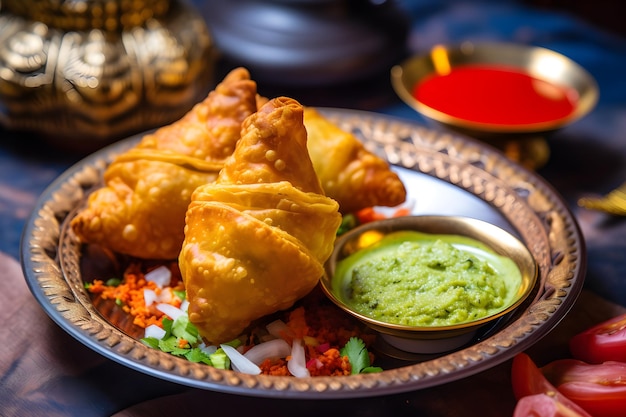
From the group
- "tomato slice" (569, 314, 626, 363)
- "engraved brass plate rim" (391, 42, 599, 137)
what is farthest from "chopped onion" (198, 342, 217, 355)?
"engraved brass plate rim" (391, 42, 599, 137)

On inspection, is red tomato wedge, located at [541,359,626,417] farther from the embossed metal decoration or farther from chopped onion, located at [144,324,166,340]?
chopped onion, located at [144,324,166,340]

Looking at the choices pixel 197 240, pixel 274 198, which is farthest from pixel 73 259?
pixel 274 198

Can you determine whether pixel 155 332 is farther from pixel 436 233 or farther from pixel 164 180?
pixel 436 233

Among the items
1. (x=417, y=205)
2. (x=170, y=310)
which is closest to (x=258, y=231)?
(x=170, y=310)

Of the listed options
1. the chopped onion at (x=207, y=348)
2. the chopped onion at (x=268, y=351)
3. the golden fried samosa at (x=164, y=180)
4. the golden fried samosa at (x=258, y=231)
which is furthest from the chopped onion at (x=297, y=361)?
the golden fried samosa at (x=164, y=180)

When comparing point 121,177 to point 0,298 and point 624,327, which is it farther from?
point 624,327

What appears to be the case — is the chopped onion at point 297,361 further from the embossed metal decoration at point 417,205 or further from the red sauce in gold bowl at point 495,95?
the red sauce in gold bowl at point 495,95
